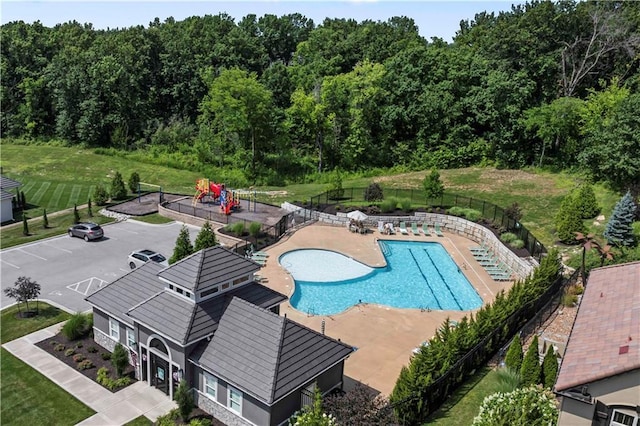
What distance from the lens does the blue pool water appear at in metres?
28.1

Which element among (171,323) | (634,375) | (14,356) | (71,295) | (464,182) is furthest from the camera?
(464,182)

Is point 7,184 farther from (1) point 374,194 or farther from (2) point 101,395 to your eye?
(1) point 374,194

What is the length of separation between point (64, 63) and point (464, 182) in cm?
5465

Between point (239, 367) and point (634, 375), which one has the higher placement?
point (634, 375)

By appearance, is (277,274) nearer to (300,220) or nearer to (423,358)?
(300,220)

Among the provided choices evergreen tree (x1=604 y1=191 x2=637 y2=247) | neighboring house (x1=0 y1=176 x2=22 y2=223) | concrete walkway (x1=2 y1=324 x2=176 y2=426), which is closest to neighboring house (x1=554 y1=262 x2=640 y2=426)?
concrete walkway (x1=2 y1=324 x2=176 y2=426)

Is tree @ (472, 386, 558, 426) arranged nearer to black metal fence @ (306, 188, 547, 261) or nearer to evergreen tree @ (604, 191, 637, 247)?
evergreen tree @ (604, 191, 637, 247)

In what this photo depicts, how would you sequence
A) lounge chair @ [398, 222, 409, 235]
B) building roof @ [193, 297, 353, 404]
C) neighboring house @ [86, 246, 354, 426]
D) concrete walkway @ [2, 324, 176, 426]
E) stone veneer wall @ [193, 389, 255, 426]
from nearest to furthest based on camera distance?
building roof @ [193, 297, 353, 404]
neighboring house @ [86, 246, 354, 426]
stone veneer wall @ [193, 389, 255, 426]
concrete walkway @ [2, 324, 176, 426]
lounge chair @ [398, 222, 409, 235]

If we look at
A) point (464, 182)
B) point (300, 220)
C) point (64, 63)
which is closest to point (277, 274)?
point (300, 220)

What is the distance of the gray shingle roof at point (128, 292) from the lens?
68.5 feet

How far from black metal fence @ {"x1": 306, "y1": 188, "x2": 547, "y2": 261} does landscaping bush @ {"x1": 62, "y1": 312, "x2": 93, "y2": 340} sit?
22.2 metres

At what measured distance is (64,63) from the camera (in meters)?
68.2

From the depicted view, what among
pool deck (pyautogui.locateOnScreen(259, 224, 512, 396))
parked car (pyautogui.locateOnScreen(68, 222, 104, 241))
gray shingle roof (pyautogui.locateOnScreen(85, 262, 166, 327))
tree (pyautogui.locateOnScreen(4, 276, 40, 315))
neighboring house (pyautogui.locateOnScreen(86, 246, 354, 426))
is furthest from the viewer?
parked car (pyautogui.locateOnScreen(68, 222, 104, 241))

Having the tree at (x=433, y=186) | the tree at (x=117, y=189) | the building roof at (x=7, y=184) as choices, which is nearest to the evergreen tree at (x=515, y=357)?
the tree at (x=433, y=186)
